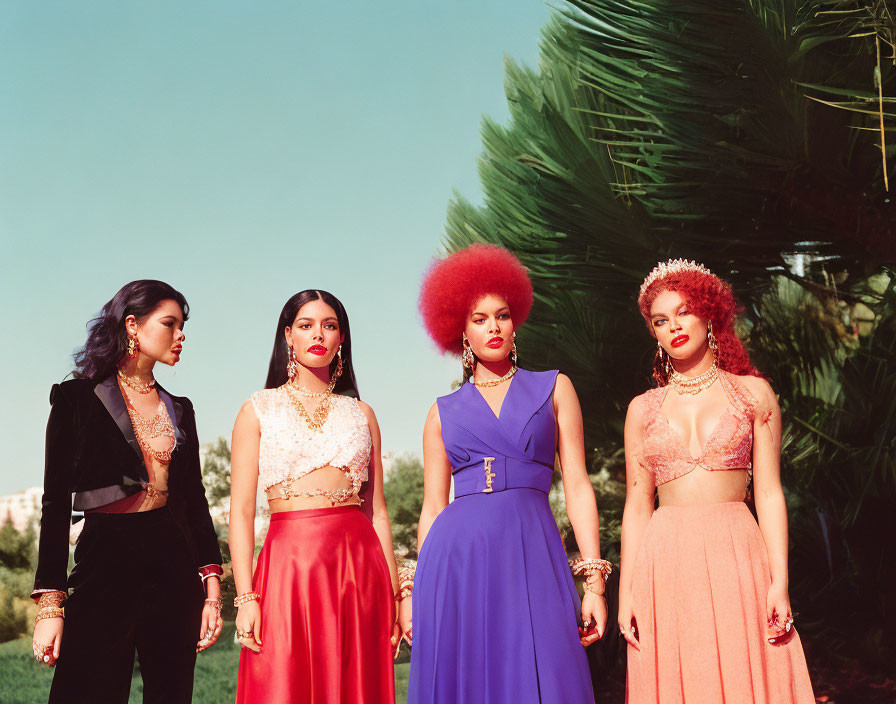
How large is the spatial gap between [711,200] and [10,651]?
30.0 feet

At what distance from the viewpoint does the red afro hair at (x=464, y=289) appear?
4.57m

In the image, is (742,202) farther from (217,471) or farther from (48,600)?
(217,471)

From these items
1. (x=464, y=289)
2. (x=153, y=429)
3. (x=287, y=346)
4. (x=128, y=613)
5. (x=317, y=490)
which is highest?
(x=464, y=289)

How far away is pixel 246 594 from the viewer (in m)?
4.20

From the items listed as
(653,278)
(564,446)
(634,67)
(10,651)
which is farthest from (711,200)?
(10,651)

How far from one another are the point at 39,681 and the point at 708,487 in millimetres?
9806

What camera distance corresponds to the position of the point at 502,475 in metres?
4.21

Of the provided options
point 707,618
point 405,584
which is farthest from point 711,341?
point 405,584

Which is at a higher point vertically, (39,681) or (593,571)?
(593,571)

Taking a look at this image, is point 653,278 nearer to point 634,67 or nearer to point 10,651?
point 634,67

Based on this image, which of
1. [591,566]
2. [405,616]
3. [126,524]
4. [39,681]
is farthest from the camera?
[39,681]

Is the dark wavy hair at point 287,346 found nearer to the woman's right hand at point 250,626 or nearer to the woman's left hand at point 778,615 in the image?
the woman's right hand at point 250,626

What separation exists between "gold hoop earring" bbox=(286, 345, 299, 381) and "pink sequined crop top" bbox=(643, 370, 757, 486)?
163 cm

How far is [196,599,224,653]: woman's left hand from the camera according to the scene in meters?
4.27
